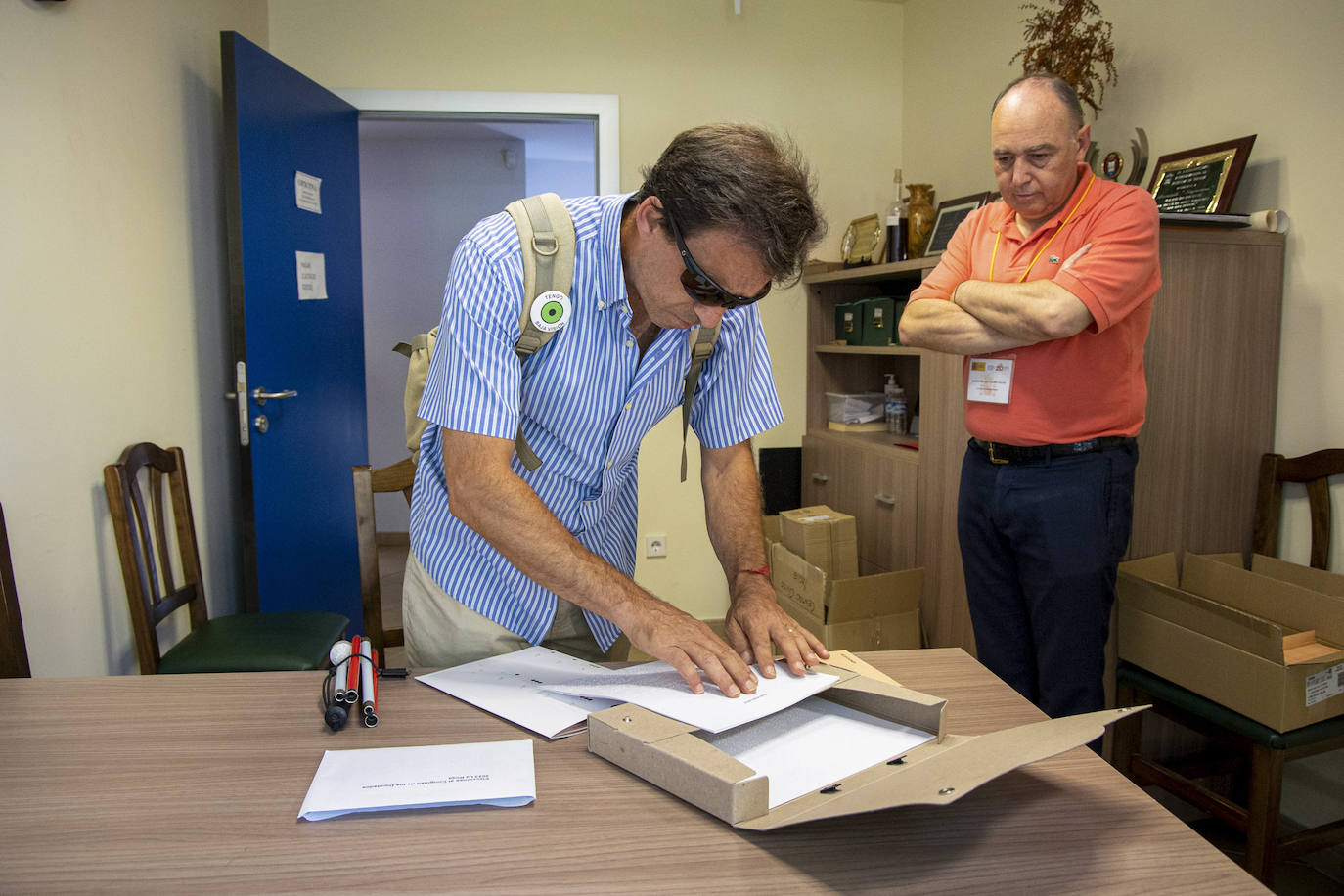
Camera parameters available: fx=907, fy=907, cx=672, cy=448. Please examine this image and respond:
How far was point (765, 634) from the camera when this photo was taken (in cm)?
122

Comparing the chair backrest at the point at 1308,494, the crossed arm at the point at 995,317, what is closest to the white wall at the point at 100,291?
the crossed arm at the point at 995,317

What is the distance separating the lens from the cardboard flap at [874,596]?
112 inches

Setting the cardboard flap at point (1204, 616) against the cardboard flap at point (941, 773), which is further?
the cardboard flap at point (1204, 616)

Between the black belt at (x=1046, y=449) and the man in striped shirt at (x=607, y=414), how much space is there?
0.85m

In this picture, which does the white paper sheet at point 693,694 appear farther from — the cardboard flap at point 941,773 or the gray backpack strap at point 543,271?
the gray backpack strap at point 543,271

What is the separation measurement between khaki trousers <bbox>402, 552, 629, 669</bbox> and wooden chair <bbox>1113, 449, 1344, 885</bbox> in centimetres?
144

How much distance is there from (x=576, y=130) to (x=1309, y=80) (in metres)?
4.53

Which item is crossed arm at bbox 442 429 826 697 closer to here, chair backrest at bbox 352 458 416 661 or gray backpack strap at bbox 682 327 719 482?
gray backpack strap at bbox 682 327 719 482

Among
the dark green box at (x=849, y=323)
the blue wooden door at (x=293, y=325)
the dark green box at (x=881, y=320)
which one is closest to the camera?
the blue wooden door at (x=293, y=325)

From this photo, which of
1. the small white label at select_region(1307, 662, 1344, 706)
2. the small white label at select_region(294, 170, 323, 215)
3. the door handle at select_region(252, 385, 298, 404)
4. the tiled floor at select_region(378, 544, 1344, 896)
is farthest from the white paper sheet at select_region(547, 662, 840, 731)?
the small white label at select_region(294, 170, 323, 215)

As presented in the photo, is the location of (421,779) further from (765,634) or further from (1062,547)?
(1062,547)

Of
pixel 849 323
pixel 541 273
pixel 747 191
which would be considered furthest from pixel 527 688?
pixel 849 323

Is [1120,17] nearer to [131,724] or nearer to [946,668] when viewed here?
[946,668]

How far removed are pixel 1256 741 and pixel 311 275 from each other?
3086 mm
